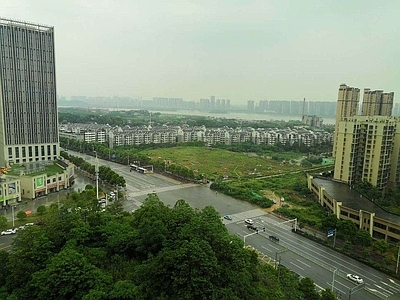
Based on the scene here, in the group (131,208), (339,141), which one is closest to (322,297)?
(131,208)

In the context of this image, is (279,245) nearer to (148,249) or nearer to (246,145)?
(148,249)

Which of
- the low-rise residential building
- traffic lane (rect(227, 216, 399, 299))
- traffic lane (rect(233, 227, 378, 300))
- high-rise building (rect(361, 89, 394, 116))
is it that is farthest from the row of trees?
high-rise building (rect(361, 89, 394, 116))

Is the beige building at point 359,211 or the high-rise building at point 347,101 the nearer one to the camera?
the beige building at point 359,211

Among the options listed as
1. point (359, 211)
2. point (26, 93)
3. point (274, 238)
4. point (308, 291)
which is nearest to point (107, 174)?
point (26, 93)

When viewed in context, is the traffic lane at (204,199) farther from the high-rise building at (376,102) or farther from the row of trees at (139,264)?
the high-rise building at (376,102)

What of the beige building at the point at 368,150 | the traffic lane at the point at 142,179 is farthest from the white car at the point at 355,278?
the traffic lane at the point at 142,179

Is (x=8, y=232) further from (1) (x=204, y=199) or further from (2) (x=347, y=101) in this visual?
(2) (x=347, y=101)
